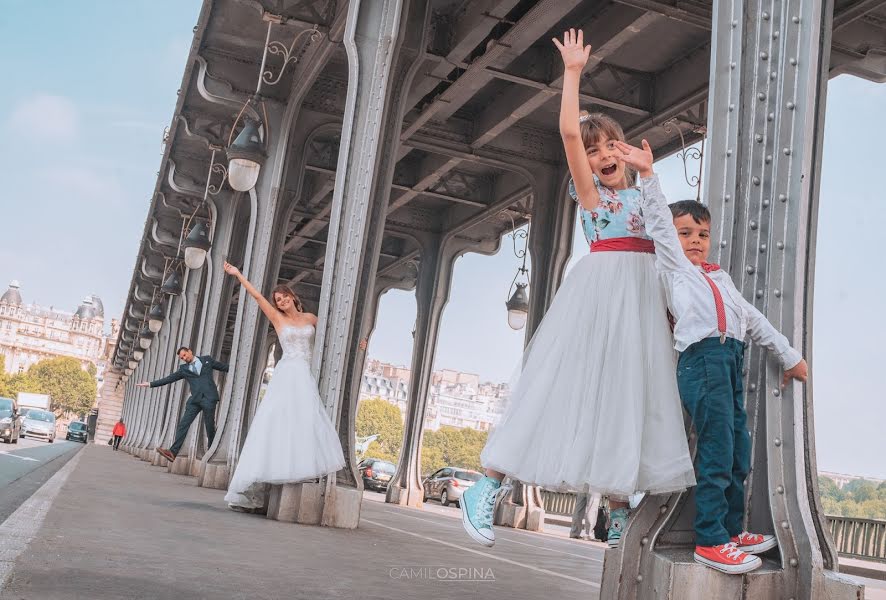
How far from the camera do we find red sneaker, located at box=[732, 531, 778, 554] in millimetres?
3227

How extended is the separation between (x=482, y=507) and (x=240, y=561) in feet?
4.97

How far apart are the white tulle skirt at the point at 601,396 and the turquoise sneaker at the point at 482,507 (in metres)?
0.17

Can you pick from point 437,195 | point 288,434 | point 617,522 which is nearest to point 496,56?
point 437,195

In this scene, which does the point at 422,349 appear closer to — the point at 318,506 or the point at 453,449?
the point at 318,506

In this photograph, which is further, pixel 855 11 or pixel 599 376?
pixel 855 11

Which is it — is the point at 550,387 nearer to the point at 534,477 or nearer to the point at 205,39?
the point at 534,477

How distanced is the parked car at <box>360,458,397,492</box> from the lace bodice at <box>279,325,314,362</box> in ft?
87.3

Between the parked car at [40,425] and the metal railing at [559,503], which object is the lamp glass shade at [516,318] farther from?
the parked car at [40,425]

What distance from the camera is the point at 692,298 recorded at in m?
3.48

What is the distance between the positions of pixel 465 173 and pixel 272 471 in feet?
46.2

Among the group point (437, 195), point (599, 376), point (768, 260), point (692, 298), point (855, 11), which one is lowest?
point (599, 376)

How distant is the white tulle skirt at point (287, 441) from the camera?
810cm

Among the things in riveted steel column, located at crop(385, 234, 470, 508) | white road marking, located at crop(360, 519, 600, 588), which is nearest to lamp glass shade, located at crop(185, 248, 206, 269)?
riveted steel column, located at crop(385, 234, 470, 508)

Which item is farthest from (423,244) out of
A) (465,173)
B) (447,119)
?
(447,119)
